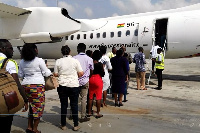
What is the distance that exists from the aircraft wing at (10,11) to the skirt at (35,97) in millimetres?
9521

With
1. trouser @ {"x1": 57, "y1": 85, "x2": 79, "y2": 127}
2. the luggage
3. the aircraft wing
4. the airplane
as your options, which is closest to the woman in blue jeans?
trouser @ {"x1": 57, "y1": 85, "x2": 79, "y2": 127}

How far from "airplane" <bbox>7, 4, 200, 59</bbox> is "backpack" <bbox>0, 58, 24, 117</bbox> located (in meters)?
9.93

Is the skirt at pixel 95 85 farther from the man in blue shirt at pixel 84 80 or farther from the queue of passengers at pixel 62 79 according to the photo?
the man in blue shirt at pixel 84 80

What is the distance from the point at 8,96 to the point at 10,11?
11.9 m

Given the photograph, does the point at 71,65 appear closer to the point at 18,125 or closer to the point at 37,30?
the point at 18,125

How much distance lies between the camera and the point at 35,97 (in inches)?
162

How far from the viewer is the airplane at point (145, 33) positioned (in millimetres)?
10945

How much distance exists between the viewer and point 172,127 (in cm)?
469

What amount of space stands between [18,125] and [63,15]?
987 cm

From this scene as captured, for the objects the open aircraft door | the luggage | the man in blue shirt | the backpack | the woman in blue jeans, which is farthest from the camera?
the open aircraft door

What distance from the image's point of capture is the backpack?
2.70 meters

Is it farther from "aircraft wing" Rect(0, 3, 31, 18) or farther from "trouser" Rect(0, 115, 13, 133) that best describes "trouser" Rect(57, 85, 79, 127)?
"aircraft wing" Rect(0, 3, 31, 18)

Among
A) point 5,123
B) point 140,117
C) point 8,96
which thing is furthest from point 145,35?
point 8,96

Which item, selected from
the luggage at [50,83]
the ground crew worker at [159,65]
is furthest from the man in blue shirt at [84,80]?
the ground crew worker at [159,65]
